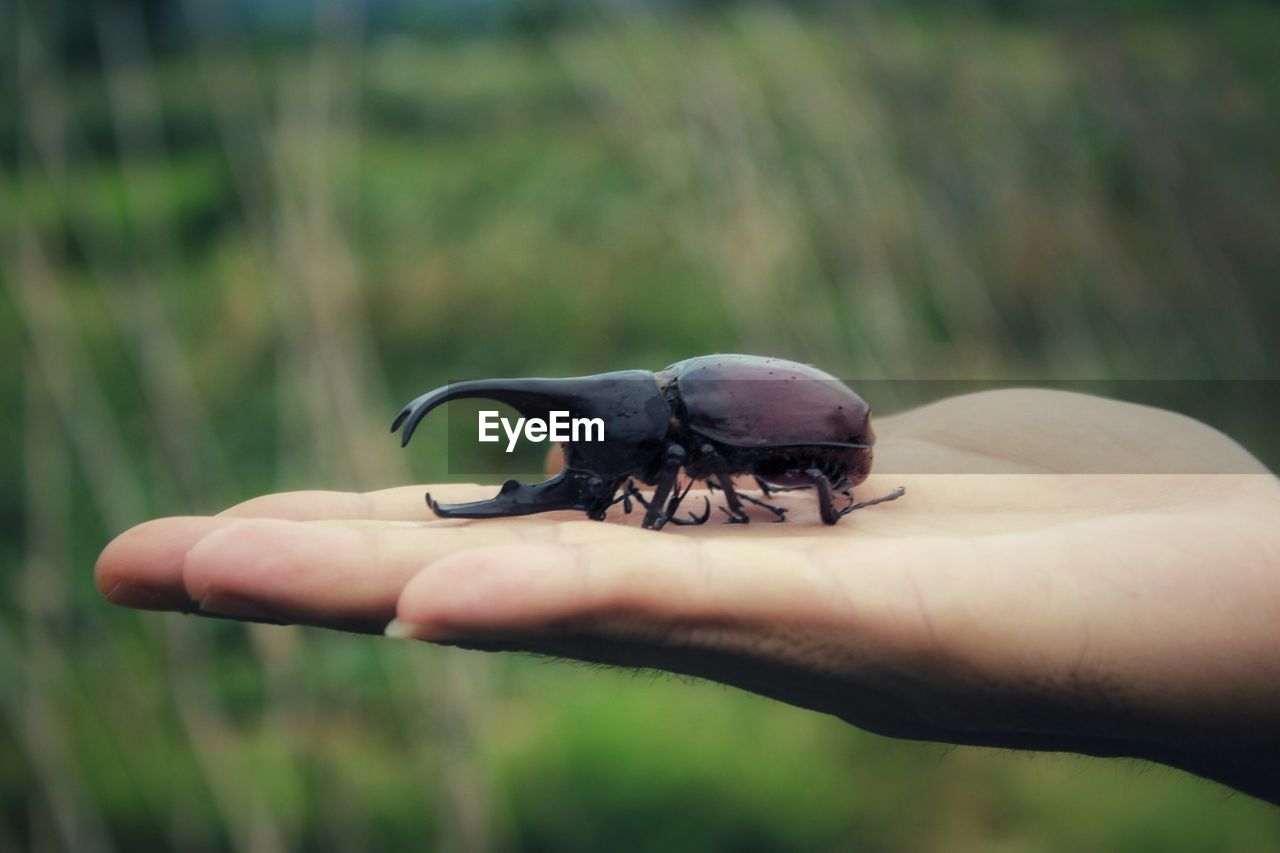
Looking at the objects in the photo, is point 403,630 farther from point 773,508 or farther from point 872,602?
point 773,508

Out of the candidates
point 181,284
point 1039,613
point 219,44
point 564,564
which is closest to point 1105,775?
point 1039,613

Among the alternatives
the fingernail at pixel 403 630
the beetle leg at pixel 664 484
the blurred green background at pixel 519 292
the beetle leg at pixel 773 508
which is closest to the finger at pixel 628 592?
the fingernail at pixel 403 630

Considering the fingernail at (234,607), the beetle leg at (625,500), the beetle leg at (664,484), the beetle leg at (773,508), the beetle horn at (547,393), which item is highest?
the beetle horn at (547,393)

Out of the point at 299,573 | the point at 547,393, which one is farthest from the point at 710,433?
the point at 299,573

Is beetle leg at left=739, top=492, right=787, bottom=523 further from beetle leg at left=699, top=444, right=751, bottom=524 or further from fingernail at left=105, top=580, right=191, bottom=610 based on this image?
fingernail at left=105, top=580, right=191, bottom=610

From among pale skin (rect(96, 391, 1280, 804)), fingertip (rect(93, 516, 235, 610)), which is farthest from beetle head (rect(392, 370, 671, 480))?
fingertip (rect(93, 516, 235, 610))

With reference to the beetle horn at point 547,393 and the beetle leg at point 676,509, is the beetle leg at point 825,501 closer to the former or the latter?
the beetle leg at point 676,509
